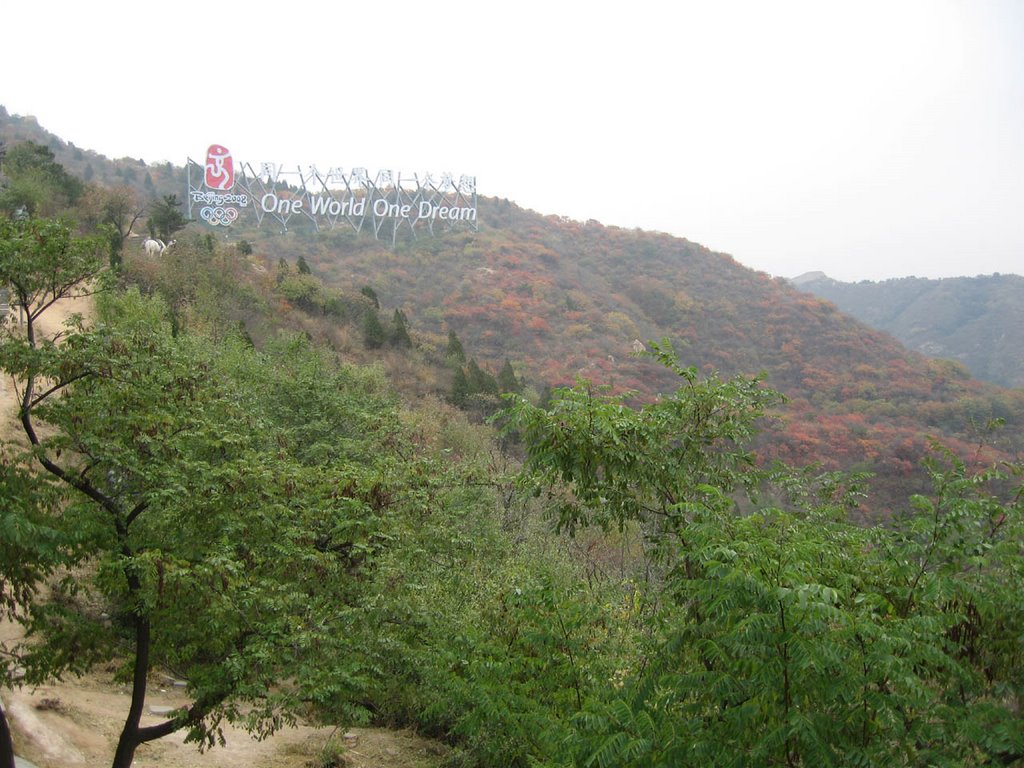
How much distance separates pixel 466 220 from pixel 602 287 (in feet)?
50.2

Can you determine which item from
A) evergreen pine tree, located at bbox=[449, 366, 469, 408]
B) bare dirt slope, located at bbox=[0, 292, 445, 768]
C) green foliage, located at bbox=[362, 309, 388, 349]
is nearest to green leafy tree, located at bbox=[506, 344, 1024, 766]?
bare dirt slope, located at bbox=[0, 292, 445, 768]

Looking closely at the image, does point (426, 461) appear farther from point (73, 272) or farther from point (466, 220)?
point (466, 220)

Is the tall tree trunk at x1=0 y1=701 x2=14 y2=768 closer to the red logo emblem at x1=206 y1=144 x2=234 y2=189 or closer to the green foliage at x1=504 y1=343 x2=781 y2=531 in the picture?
the green foliage at x1=504 y1=343 x2=781 y2=531

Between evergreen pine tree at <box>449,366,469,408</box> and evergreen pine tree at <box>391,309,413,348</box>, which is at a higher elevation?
evergreen pine tree at <box>391,309,413,348</box>

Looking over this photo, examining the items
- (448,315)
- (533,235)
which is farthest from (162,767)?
(533,235)

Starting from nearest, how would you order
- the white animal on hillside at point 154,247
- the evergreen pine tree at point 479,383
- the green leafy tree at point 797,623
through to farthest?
the green leafy tree at point 797,623 → the evergreen pine tree at point 479,383 → the white animal on hillside at point 154,247

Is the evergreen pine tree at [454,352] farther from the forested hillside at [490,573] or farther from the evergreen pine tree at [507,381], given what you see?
the forested hillside at [490,573]

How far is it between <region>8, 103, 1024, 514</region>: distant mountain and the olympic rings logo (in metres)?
1.21

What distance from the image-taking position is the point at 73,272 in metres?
6.76

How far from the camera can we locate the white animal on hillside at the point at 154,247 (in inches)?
1363

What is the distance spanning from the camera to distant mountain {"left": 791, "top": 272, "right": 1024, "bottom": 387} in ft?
205

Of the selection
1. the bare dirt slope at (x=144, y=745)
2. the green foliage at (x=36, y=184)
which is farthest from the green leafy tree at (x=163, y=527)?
the green foliage at (x=36, y=184)

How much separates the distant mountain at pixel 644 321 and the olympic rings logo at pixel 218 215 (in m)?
1.21

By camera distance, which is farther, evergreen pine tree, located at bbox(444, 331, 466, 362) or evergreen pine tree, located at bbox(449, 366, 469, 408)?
evergreen pine tree, located at bbox(444, 331, 466, 362)
